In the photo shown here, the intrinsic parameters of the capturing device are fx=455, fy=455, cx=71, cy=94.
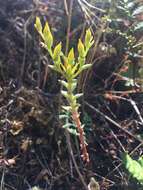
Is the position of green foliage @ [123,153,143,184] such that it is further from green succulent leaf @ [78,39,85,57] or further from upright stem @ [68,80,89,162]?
green succulent leaf @ [78,39,85,57]

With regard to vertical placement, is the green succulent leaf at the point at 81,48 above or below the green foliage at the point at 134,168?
above

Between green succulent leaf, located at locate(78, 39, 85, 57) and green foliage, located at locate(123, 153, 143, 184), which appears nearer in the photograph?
green succulent leaf, located at locate(78, 39, 85, 57)

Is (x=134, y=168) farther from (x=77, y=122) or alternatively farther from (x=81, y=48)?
(x=81, y=48)

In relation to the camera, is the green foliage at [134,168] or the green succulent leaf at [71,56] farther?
the green foliage at [134,168]

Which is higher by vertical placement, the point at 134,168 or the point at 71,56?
the point at 71,56

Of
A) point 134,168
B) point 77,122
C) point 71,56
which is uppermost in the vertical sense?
point 71,56

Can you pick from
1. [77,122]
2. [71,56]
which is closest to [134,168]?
[77,122]

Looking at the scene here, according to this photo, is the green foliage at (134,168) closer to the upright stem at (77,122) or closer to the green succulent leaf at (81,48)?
the upright stem at (77,122)

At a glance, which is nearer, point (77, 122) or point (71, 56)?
point (71, 56)

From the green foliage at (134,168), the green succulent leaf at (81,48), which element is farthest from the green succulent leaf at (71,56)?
the green foliage at (134,168)

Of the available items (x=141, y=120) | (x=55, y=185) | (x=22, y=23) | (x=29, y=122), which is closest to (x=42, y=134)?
(x=29, y=122)

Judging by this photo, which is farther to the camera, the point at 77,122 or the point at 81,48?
the point at 77,122

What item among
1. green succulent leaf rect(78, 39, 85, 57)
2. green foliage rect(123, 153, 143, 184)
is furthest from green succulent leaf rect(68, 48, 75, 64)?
green foliage rect(123, 153, 143, 184)
